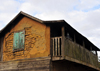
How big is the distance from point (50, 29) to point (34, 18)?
1397mm

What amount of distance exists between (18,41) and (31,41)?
1.15 meters

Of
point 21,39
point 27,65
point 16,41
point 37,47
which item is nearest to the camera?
point 27,65

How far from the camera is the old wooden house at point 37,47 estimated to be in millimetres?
10484

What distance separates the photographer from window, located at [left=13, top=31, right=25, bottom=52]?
12.0 metres

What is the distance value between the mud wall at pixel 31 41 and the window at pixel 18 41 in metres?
0.26

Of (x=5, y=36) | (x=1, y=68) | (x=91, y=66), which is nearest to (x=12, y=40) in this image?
(x=5, y=36)

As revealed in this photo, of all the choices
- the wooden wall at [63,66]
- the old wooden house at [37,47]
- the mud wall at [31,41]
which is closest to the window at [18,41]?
the old wooden house at [37,47]

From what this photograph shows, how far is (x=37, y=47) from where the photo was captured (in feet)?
37.0

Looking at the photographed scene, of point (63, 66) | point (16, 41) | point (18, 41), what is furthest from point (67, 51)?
point (16, 41)

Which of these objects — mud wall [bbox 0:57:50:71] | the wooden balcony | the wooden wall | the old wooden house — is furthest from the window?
the wooden wall

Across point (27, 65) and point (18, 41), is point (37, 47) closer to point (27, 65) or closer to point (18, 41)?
point (27, 65)

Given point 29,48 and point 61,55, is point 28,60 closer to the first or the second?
point 29,48

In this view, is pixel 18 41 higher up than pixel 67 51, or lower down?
higher up

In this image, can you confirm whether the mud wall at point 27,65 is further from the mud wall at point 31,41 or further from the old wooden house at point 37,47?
the mud wall at point 31,41
